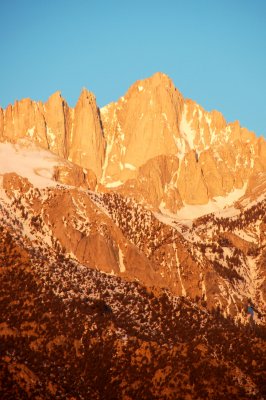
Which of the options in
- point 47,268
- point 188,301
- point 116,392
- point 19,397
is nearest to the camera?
point 19,397

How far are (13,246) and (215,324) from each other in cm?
2885

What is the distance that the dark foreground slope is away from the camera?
503 ft

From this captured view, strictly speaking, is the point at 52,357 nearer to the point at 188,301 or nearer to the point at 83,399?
the point at 83,399

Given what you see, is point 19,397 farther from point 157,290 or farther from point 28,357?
point 157,290

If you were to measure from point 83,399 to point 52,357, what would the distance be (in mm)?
8798

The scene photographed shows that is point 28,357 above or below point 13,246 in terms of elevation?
below

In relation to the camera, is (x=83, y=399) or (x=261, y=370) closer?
(x=83, y=399)

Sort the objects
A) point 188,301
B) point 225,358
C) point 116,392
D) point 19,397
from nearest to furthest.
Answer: point 19,397, point 116,392, point 225,358, point 188,301

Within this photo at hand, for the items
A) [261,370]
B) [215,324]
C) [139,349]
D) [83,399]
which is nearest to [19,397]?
[83,399]

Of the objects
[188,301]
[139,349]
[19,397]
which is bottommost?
[19,397]

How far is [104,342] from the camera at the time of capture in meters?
165

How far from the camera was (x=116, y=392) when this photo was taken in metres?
154

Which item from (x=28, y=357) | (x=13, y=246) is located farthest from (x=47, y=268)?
(x=28, y=357)

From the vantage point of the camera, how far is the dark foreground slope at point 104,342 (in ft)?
503
